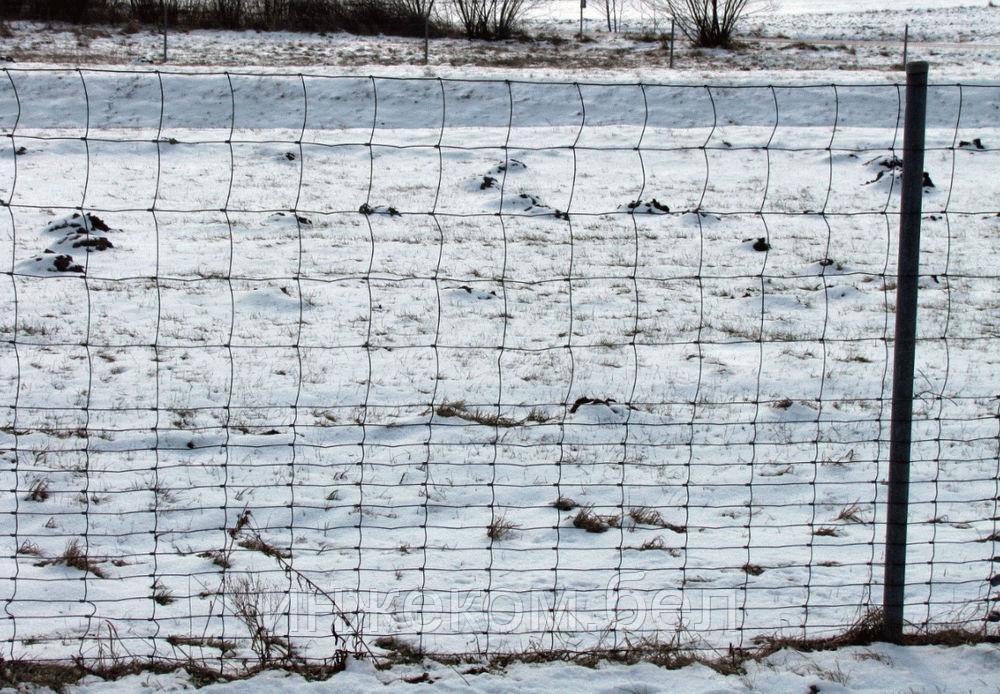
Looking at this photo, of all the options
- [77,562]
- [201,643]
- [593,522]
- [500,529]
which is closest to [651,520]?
[593,522]

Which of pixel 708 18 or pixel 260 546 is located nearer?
pixel 260 546

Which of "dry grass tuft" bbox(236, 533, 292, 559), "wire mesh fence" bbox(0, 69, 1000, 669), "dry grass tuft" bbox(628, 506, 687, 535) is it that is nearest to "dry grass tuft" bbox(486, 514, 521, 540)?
"wire mesh fence" bbox(0, 69, 1000, 669)

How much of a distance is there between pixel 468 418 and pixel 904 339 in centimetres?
305

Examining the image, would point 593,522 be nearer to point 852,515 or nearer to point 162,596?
point 852,515

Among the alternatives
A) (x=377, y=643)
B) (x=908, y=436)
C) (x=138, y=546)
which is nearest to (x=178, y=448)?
(x=138, y=546)

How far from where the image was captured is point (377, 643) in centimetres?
342

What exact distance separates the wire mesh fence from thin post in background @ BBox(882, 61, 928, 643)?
0.74 ft

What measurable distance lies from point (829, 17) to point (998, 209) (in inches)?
1989

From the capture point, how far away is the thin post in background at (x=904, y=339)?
325 centimetres

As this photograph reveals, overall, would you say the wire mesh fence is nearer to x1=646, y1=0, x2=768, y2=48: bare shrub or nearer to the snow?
the snow

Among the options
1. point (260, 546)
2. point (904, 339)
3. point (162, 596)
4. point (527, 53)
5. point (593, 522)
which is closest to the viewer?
point (904, 339)

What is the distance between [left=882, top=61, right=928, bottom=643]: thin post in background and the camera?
3.25 m

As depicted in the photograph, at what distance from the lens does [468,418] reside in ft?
19.5

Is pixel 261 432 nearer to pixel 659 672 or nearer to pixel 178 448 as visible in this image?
pixel 178 448
